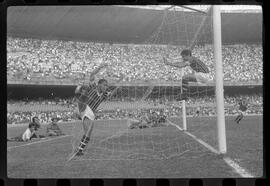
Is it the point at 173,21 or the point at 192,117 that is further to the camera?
the point at 192,117

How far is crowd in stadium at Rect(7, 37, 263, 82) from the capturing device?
25.8 feet

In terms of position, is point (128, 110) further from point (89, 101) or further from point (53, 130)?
point (89, 101)

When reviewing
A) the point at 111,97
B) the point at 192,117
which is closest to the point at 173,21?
the point at 111,97

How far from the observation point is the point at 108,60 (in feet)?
31.2

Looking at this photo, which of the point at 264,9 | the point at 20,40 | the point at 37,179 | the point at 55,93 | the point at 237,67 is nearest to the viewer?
the point at 37,179

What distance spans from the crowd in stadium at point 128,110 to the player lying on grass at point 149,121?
142mm

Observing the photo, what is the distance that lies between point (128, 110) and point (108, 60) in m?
1.43

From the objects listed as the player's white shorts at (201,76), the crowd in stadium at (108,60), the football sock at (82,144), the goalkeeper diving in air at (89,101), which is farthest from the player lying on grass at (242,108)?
the football sock at (82,144)

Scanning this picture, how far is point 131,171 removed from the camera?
18.3 feet

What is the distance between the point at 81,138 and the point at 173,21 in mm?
2969

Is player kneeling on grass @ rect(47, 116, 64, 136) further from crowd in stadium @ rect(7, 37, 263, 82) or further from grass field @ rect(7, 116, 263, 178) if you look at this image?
grass field @ rect(7, 116, 263, 178)

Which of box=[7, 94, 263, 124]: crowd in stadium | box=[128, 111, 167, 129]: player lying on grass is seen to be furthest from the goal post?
box=[128, 111, 167, 129]: player lying on grass

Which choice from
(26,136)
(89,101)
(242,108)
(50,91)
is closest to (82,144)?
(89,101)
